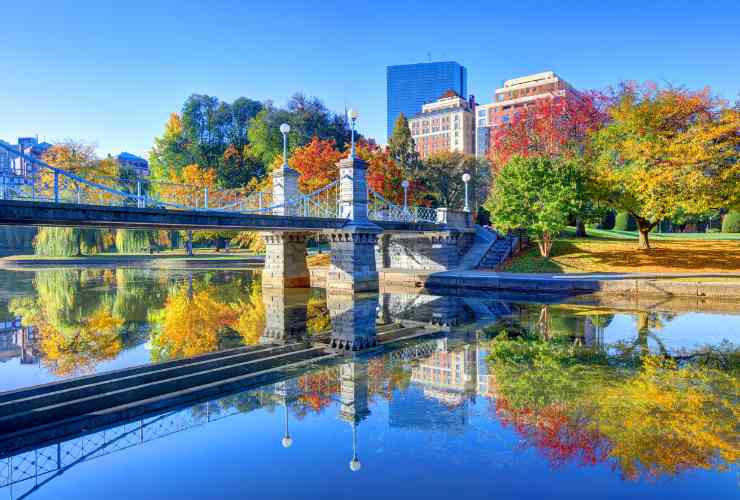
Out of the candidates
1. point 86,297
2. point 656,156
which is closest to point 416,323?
point 86,297

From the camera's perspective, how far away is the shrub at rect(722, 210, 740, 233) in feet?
121

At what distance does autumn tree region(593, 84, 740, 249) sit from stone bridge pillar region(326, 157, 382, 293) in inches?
497

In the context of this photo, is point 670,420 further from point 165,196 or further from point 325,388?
point 165,196

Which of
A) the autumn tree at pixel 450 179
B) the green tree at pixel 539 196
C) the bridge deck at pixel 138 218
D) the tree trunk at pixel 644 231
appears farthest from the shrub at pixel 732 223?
the bridge deck at pixel 138 218

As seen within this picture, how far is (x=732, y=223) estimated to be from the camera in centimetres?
3712

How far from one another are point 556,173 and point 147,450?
24.8m

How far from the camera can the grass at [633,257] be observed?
81.9 ft

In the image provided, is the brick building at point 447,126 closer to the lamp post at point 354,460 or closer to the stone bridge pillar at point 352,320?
the stone bridge pillar at point 352,320

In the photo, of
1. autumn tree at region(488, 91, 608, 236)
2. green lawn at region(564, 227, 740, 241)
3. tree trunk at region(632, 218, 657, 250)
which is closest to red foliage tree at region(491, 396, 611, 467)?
tree trunk at region(632, 218, 657, 250)

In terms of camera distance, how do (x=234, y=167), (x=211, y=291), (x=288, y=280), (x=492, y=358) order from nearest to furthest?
(x=492, y=358), (x=211, y=291), (x=288, y=280), (x=234, y=167)

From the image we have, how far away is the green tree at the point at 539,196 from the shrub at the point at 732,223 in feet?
55.9

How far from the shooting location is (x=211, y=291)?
2302cm

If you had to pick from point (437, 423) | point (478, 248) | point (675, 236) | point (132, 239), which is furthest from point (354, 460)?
point (132, 239)

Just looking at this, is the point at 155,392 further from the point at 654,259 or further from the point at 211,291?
the point at 654,259
